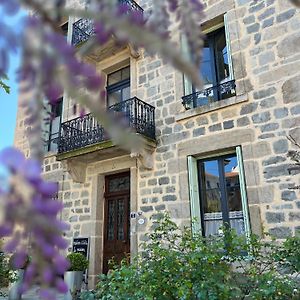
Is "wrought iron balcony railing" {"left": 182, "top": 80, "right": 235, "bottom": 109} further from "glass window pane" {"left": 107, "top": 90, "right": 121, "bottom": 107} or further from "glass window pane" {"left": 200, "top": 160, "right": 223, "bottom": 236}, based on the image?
"glass window pane" {"left": 107, "top": 90, "right": 121, "bottom": 107}

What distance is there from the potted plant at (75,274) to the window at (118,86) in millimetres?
3580

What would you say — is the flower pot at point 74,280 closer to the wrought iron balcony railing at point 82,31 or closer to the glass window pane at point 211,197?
the glass window pane at point 211,197

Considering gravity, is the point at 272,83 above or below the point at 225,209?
above

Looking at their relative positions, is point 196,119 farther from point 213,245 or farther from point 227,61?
point 213,245

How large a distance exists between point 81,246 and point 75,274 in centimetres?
114

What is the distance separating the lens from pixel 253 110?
5246 mm

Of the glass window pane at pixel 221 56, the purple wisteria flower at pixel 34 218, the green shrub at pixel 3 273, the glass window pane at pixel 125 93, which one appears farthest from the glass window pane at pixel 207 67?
the purple wisteria flower at pixel 34 218

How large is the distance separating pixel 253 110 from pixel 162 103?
1.91m

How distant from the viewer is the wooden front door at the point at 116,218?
264 inches

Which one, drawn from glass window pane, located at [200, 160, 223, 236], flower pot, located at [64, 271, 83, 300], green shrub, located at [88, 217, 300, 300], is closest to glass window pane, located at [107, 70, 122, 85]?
glass window pane, located at [200, 160, 223, 236]

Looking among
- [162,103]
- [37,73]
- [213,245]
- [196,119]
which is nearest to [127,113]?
[162,103]

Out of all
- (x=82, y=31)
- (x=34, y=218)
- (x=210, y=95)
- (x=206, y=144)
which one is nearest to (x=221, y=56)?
(x=210, y=95)

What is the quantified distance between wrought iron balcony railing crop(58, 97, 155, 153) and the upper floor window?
848mm

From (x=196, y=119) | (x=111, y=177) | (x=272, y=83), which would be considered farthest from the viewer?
(x=111, y=177)
